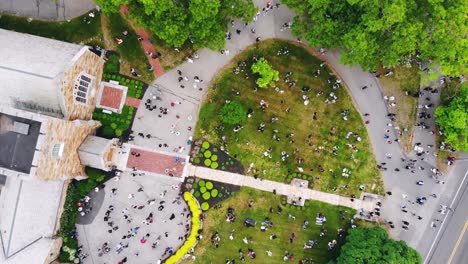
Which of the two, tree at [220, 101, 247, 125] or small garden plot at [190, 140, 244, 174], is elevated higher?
tree at [220, 101, 247, 125]

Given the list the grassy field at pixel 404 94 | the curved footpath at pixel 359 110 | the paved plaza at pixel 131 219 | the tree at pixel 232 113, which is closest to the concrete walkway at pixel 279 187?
the curved footpath at pixel 359 110

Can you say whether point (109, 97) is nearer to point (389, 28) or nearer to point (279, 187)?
A: point (279, 187)

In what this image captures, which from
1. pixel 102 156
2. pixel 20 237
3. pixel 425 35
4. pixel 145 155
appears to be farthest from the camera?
pixel 145 155

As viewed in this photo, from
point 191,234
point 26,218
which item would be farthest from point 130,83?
point 191,234

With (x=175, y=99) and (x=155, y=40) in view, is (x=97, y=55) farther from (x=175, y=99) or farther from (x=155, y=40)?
(x=175, y=99)

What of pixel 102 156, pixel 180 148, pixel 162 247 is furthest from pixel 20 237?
pixel 180 148

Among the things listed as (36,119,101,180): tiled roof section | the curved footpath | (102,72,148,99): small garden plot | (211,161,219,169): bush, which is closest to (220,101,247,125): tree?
the curved footpath

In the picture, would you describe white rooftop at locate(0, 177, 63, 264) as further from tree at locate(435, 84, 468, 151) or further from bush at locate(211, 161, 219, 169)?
tree at locate(435, 84, 468, 151)
